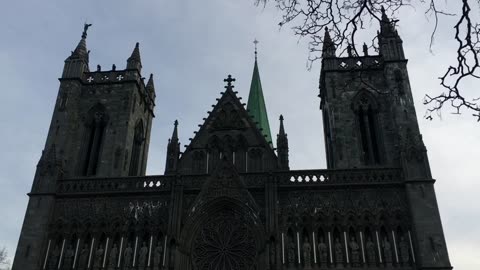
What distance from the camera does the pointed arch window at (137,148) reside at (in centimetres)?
2923

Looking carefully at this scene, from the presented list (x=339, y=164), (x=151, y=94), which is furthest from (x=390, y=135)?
(x=151, y=94)

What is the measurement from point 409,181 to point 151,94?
1875cm

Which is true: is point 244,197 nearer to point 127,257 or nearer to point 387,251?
point 127,257

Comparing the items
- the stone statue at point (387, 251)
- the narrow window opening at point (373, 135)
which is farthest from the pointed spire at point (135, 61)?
the stone statue at point (387, 251)

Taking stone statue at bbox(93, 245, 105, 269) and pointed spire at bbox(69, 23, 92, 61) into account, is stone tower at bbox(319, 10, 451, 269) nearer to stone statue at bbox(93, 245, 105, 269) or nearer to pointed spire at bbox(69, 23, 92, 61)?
stone statue at bbox(93, 245, 105, 269)

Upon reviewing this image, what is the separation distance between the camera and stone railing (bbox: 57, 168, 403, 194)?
22.9 m

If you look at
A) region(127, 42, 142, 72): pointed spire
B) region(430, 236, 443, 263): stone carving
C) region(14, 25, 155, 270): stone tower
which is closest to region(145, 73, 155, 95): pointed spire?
region(14, 25, 155, 270): stone tower

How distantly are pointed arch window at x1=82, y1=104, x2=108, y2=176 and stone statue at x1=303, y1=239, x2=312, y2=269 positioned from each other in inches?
502

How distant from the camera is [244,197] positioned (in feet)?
73.8

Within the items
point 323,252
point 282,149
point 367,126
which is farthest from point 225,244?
point 367,126

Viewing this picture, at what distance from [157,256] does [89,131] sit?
10.3 metres

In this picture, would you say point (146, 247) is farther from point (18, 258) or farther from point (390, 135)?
point (390, 135)

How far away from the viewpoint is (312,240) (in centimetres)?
2136

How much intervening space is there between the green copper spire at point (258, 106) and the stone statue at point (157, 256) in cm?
1642
